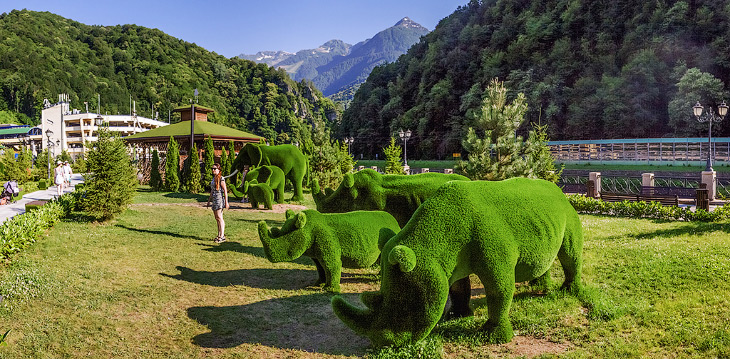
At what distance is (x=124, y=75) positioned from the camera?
87.6m

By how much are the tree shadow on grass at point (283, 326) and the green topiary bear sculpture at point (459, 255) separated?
925 millimetres

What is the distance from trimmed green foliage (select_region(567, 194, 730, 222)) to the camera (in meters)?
12.7

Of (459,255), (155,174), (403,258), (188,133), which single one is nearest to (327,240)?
(459,255)

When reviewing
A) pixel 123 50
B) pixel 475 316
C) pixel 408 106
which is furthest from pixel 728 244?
pixel 123 50

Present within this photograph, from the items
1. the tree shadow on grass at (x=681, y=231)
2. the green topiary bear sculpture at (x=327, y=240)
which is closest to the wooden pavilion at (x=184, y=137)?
the green topiary bear sculpture at (x=327, y=240)

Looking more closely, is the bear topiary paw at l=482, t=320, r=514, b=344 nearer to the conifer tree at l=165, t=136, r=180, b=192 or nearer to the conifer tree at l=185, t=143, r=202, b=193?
the conifer tree at l=185, t=143, r=202, b=193

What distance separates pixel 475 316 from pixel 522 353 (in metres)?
Answer: 1.07

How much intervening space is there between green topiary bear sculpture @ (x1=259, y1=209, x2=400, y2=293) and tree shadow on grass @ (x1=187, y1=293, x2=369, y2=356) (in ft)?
1.82

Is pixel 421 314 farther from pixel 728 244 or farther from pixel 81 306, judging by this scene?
pixel 728 244

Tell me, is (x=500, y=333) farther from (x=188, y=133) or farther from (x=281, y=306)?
(x=188, y=133)

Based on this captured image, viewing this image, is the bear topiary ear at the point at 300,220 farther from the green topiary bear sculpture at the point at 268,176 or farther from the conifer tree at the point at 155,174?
the conifer tree at the point at 155,174

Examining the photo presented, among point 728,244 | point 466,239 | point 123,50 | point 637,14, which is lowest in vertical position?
point 728,244

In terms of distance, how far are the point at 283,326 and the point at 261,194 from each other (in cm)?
1086

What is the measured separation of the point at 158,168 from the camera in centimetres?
2348
